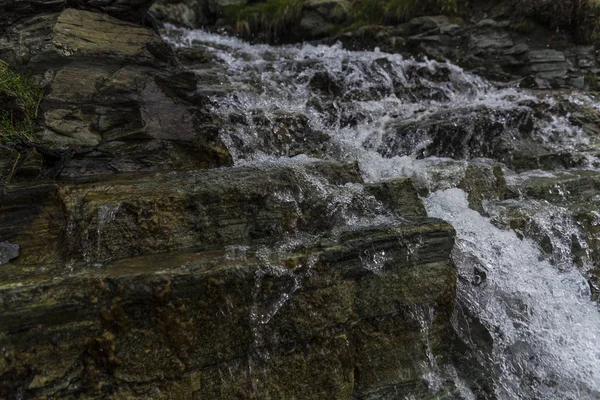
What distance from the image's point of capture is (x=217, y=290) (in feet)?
10.6

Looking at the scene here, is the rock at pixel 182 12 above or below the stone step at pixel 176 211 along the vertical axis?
below

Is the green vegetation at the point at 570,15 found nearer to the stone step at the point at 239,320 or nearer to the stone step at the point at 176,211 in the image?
the stone step at the point at 176,211

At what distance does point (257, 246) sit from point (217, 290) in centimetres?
59

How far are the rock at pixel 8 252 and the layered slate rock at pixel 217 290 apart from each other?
0.04 metres

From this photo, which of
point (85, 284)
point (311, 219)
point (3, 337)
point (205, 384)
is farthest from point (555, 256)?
point (3, 337)

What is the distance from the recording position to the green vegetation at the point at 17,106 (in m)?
4.61

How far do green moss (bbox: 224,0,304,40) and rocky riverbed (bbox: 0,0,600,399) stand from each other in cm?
774

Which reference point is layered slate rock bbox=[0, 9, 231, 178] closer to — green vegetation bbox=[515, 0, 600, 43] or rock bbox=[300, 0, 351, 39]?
rock bbox=[300, 0, 351, 39]

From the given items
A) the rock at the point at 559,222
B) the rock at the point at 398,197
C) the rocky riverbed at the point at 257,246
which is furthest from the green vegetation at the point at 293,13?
the rock at the point at 398,197

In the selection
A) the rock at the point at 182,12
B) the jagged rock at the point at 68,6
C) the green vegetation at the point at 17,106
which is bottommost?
the rock at the point at 182,12

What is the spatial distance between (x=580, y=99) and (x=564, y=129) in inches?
53.3

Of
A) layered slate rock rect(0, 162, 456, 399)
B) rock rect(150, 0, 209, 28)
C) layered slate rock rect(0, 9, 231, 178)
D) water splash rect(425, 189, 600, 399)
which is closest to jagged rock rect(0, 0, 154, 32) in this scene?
layered slate rock rect(0, 9, 231, 178)

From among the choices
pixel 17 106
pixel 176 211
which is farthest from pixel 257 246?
pixel 17 106

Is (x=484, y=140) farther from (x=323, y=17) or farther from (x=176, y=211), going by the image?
(x=323, y=17)
